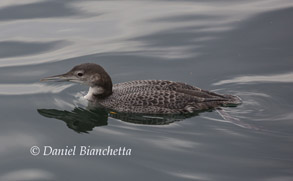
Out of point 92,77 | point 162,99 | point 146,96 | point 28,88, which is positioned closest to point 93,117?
point 92,77

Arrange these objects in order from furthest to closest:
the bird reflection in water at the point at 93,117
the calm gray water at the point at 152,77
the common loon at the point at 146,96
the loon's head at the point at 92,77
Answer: the loon's head at the point at 92,77 → the common loon at the point at 146,96 → the bird reflection in water at the point at 93,117 → the calm gray water at the point at 152,77

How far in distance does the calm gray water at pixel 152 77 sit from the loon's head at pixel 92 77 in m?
0.41

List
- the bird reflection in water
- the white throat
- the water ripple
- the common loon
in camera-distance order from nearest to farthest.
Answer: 1. the bird reflection in water
2. the common loon
3. the white throat
4. the water ripple

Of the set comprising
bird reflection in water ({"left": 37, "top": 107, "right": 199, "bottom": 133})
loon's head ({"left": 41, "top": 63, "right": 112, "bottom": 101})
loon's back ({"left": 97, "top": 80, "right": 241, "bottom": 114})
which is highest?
loon's head ({"left": 41, "top": 63, "right": 112, "bottom": 101})

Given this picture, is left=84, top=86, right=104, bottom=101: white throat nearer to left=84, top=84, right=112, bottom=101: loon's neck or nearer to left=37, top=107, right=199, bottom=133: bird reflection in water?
left=84, top=84, right=112, bottom=101: loon's neck

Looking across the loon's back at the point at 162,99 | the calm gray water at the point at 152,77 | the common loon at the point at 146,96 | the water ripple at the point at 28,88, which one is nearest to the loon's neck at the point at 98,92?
the common loon at the point at 146,96

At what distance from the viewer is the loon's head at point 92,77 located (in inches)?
377

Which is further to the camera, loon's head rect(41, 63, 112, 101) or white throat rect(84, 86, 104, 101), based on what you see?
white throat rect(84, 86, 104, 101)

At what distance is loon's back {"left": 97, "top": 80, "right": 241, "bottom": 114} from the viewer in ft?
30.2

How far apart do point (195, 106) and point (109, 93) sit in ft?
5.17

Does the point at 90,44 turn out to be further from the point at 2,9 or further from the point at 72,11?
the point at 2,9

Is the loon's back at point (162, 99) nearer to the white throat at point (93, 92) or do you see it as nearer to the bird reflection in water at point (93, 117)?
the bird reflection in water at point (93, 117)

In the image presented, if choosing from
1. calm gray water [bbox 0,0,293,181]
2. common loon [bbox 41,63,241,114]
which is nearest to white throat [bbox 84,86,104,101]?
common loon [bbox 41,63,241,114]

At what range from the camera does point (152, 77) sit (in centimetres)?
1086
